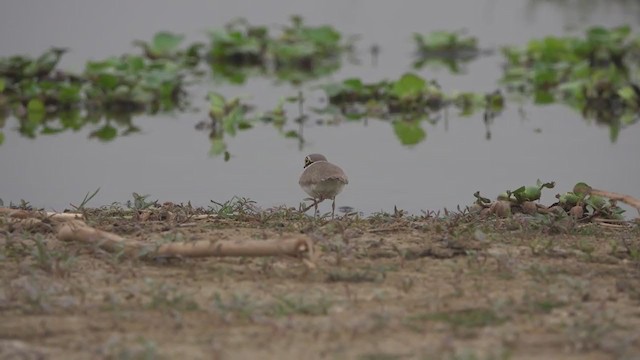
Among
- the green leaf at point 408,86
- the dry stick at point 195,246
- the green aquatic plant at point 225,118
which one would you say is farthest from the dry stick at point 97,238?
the green leaf at point 408,86

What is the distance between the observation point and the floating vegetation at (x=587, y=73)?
408 inches

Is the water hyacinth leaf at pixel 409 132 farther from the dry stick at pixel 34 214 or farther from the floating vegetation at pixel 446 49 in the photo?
the dry stick at pixel 34 214

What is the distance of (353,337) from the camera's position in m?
3.09

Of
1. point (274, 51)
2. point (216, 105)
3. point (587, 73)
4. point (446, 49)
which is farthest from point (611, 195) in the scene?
point (446, 49)

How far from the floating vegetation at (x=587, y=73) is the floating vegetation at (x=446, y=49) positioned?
25.6 inches

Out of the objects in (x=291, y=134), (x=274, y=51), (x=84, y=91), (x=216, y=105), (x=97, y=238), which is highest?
(x=274, y=51)

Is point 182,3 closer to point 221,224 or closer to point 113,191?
point 113,191

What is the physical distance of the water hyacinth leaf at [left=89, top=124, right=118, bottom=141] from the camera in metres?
9.30

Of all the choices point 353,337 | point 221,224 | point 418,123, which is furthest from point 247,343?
point 418,123

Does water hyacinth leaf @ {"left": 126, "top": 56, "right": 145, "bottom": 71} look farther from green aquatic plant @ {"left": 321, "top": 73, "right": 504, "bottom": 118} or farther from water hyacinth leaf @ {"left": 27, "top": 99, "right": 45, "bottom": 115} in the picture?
green aquatic plant @ {"left": 321, "top": 73, "right": 504, "bottom": 118}

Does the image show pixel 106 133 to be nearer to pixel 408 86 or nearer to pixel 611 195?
pixel 408 86

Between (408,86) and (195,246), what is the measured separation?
20.3 feet

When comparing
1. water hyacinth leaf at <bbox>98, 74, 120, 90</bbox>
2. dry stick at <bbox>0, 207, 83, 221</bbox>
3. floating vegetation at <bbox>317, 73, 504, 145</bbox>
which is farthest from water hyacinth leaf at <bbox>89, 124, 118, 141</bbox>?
dry stick at <bbox>0, 207, 83, 221</bbox>

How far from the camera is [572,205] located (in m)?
5.14
